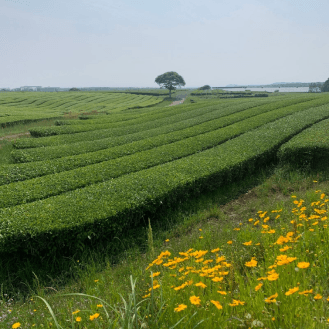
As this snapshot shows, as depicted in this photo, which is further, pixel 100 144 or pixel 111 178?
pixel 100 144

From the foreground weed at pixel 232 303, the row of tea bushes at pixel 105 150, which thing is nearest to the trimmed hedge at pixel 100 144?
the row of tea bushes at pixel 105 150

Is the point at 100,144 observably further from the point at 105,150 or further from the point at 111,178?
the point at 111,178

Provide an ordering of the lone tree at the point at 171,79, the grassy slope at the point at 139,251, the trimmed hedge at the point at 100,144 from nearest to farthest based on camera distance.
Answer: the grassy slope at the point at 139,251 < the trimmed hedge at the point at 100,144 < the lone tree at the point at 171,79

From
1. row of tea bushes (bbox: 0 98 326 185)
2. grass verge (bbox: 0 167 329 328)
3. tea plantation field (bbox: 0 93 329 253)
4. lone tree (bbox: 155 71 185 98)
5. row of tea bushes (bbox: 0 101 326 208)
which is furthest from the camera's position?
lone tree (bbox: 155 71 185 98)

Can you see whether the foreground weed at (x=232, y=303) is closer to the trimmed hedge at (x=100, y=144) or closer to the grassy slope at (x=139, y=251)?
the grassy slope at (x=139, y=251)

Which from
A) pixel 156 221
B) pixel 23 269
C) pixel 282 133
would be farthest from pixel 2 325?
pixel 282 133

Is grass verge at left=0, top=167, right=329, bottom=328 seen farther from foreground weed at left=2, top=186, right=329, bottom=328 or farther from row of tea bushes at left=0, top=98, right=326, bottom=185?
row of tea bushes at left=0, top=98, right=326, bottom=185

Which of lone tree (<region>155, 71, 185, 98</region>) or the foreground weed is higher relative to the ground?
lone tree (<region>155, 71, 185, 98</region>)

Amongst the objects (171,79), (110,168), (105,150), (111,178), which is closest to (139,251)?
(111,178)

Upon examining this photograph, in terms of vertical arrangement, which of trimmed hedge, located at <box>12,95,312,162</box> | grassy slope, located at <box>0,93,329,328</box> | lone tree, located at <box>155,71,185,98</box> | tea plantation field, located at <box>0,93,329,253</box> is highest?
lone tree, located at <box>155,71,185,98</box>

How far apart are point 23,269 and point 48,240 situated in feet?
2.84

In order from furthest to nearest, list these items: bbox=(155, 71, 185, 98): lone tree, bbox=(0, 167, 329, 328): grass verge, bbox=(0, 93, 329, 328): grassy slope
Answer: bbox=(155, 71, 185, 98): lone tree < bbox=(0, 93, 329, 328): grassy slope < bbox=(0, 167, 329, 328): grass verge

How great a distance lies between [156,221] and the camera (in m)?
8.14

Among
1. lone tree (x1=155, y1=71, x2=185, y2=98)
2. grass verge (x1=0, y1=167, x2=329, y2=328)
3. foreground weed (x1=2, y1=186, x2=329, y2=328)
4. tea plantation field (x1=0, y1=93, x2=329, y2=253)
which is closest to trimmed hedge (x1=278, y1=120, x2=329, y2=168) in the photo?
tea plantation field (x1=0, y1=93, x2=329, y2=253)
